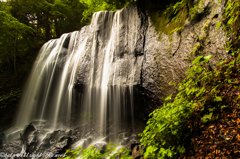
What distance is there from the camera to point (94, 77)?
5.60 m

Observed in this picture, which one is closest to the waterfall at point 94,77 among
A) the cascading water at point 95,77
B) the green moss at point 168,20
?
the cascading water at point 95,77

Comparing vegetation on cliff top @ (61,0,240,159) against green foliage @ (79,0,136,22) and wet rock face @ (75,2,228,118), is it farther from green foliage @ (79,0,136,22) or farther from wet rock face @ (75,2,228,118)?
green foliage @ (79,0,136,22)

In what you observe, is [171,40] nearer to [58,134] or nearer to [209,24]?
[209,24]

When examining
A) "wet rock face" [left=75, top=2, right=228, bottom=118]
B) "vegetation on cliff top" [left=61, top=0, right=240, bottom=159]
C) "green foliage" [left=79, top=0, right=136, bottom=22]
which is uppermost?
"green foliage" [left=79, top=0, right=136, bottom=22]

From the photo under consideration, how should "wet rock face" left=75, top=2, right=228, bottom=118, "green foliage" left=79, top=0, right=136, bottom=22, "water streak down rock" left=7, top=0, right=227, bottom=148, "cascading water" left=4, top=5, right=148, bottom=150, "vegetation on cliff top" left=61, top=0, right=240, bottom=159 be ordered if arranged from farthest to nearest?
"green foliage" left=79, top=0, right=136, bottom=22 → "cascading water" left=4, top=5, right=148, bottom=150 → "water streak down rock" left=7, top=0, right=227, bottom=148 → "wet rock face" left=75, top=2, right=228, bottom=118 → "vegetation on cliff top" left=61, top=0, right=240, bottom=159

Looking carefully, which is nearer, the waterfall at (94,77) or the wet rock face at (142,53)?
the wet rock face at (142,53)

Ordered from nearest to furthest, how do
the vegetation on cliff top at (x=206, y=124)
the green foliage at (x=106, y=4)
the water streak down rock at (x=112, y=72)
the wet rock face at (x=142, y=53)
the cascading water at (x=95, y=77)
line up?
the vegetation on cliff top at (x=206, y=124) < the wet rock face at (x=142, y=53) < the water streak down rock at (x=112, y=72) < the cascading water at (x=95, y=77) < the green foliage at (x=106, y=4)

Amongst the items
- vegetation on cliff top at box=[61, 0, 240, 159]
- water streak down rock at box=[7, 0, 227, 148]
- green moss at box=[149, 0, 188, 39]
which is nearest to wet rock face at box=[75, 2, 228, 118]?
water streak down rock at box=[7, 0, 227, 148]

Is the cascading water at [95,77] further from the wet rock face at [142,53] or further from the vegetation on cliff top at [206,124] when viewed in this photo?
the vegetation on cliff top at [206,124]

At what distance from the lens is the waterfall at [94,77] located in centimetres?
493

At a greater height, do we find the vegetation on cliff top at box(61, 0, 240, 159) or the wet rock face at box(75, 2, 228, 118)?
the wet rock face at box(75, 2, 228, 118)

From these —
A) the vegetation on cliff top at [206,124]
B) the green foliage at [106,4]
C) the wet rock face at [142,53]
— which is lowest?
the vegetation on cliff top at [206,124]

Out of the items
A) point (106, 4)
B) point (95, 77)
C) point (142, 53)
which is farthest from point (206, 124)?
point (106, 4)

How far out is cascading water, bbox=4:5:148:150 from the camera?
4.91 meters
